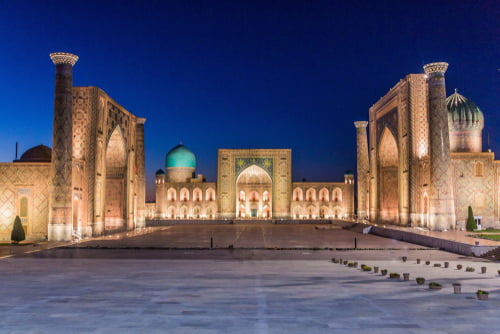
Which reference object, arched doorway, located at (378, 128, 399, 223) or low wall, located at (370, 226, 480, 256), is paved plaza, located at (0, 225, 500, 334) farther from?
arched doorway, located at (378, 128, 399, 223)

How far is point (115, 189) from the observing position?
2709cm

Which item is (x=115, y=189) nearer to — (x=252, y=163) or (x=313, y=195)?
(x=252, y=163)

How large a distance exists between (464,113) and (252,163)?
730 inches

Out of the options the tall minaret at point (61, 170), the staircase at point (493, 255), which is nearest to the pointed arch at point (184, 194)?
the tall minaret at point (61, 170)

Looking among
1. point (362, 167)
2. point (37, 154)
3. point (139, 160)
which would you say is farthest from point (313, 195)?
point (37, 154)

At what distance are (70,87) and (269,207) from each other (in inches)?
1025

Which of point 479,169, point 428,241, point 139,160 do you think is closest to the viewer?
point 428,241

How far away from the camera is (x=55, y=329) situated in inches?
220

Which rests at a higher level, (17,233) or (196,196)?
(196,196)

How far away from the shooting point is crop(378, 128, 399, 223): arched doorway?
101ft

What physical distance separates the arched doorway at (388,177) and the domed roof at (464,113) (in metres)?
3.88

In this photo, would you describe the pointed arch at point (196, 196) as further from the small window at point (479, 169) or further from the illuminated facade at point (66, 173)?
the small window at point (479, 169)

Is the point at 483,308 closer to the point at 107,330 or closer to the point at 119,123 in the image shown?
the point at 107,330

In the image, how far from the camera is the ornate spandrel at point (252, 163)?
42000mm
